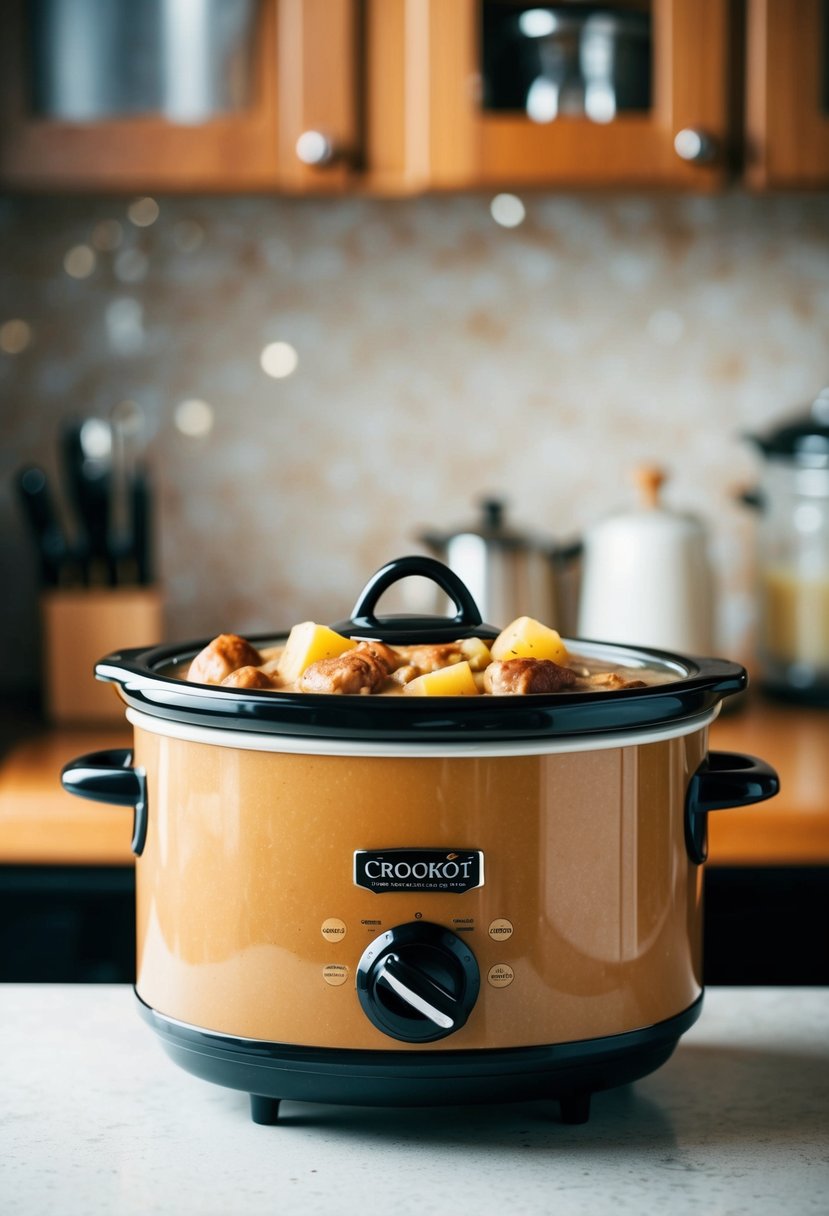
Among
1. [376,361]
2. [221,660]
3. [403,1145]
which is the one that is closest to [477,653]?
[221,660]

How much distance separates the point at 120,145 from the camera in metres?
1.83

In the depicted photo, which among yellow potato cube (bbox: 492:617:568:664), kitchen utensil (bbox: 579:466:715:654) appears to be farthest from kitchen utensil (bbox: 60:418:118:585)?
yellow potato cube (bbox: 492:617:568:664)

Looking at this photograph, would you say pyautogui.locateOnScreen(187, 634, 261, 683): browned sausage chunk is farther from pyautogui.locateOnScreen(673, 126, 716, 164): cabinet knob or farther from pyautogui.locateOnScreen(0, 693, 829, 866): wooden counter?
pyautogui.locateOnScreen(673, 126, 716, 164): cabinet knob

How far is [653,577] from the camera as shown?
6.26 ft

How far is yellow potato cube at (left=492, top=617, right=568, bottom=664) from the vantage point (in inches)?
28.8

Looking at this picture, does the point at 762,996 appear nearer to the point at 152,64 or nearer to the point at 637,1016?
the point at 637,1016

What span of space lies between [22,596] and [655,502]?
96cm

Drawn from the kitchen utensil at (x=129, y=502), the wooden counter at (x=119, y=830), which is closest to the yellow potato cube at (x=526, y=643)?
the wooden counter at (x=119, y=830)

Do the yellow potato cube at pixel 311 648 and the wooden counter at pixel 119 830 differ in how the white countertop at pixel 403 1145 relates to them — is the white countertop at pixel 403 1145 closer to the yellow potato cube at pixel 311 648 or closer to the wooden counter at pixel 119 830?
the yellow potato cube at pixel 311 648

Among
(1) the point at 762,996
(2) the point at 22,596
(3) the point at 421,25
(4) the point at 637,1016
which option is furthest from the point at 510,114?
(4) the point at 637,1016

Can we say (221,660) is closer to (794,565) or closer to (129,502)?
(129,502)

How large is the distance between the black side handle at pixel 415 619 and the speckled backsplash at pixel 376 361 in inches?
56.4

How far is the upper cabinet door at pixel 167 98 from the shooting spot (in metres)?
1.82

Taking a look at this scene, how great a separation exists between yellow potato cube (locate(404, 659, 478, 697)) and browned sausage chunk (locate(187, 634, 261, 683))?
0.31 feet
